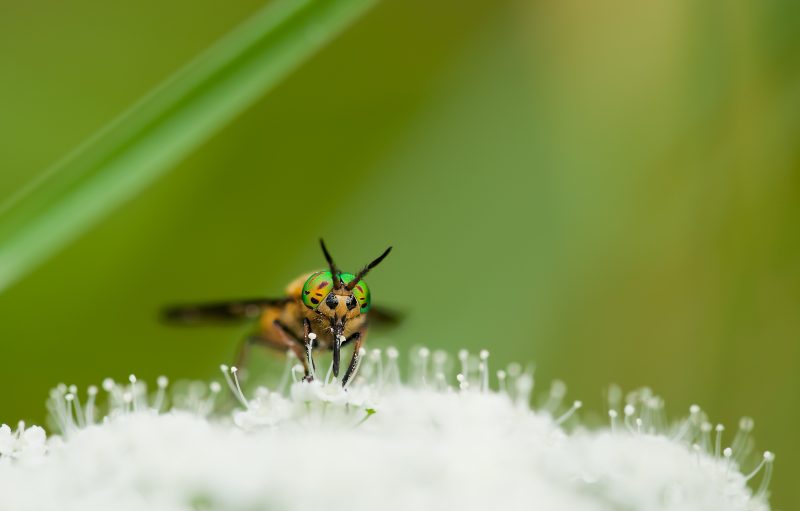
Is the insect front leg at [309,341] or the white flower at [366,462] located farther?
the insect front leg at [309,341]

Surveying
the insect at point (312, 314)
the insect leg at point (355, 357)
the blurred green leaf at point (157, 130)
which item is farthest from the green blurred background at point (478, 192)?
the blurred green leaf at point (157, 130)

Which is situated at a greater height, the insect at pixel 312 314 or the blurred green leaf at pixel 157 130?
the blurred green leaf at pixel 157 130

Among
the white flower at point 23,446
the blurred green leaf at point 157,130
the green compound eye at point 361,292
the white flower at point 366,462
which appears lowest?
the white flower at point 366,462

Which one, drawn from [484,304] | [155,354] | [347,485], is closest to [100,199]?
[347,485]

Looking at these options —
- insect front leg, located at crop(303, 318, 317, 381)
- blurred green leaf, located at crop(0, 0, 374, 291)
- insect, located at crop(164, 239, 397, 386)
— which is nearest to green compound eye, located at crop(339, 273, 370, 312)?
insect, located at crop(164, 239, 397, 386)

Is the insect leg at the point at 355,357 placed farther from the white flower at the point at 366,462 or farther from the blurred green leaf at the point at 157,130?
the blurred green leaf at the point at 157,130

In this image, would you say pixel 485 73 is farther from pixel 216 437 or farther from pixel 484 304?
pixel 216 437

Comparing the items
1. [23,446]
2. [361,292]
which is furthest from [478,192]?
[23,446]
